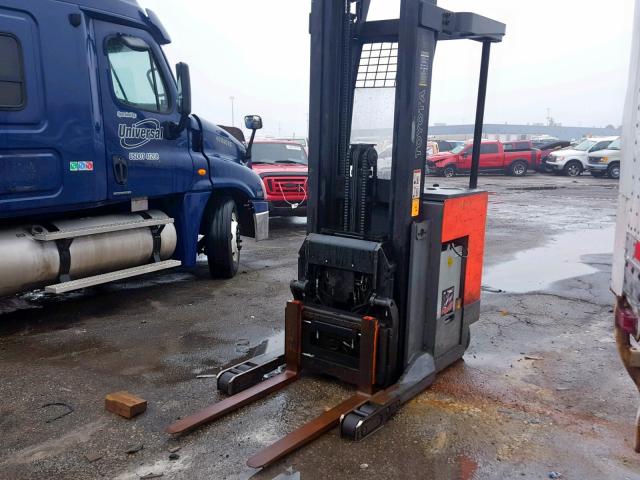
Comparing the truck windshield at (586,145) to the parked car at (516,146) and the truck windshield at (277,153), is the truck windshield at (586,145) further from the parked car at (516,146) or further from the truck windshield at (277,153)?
the truck windshield at (277,153)

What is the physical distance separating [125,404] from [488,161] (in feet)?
87.7

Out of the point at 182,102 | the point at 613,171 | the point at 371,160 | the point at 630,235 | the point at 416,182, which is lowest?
the point at 613,171

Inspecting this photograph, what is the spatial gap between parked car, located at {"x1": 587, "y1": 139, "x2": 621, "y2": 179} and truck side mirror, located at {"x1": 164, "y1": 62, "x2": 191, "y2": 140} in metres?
24.6

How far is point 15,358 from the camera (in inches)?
193

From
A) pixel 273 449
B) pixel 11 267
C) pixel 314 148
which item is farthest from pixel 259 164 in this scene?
pixel 273 449

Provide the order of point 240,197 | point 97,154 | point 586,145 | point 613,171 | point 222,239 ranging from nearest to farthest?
point 97,154, point 222,239, point 240,197, point 613,171, point 586,145

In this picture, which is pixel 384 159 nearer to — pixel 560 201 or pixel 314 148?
pixel 314 148

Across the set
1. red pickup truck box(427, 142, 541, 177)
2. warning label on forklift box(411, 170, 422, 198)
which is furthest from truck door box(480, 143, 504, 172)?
warning label on forklift box(411, 170, 422, 198)

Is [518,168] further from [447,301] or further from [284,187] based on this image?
[447,301]

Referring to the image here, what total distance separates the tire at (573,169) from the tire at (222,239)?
25.0 meters

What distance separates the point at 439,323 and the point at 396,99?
1674 mm

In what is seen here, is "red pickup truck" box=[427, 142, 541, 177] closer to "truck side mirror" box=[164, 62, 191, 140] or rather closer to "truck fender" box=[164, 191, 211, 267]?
"truck fender" box=[164, 191, 211, 267]

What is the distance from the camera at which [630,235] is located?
2.78 meters

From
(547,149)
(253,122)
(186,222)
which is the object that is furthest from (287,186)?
(547,149)
